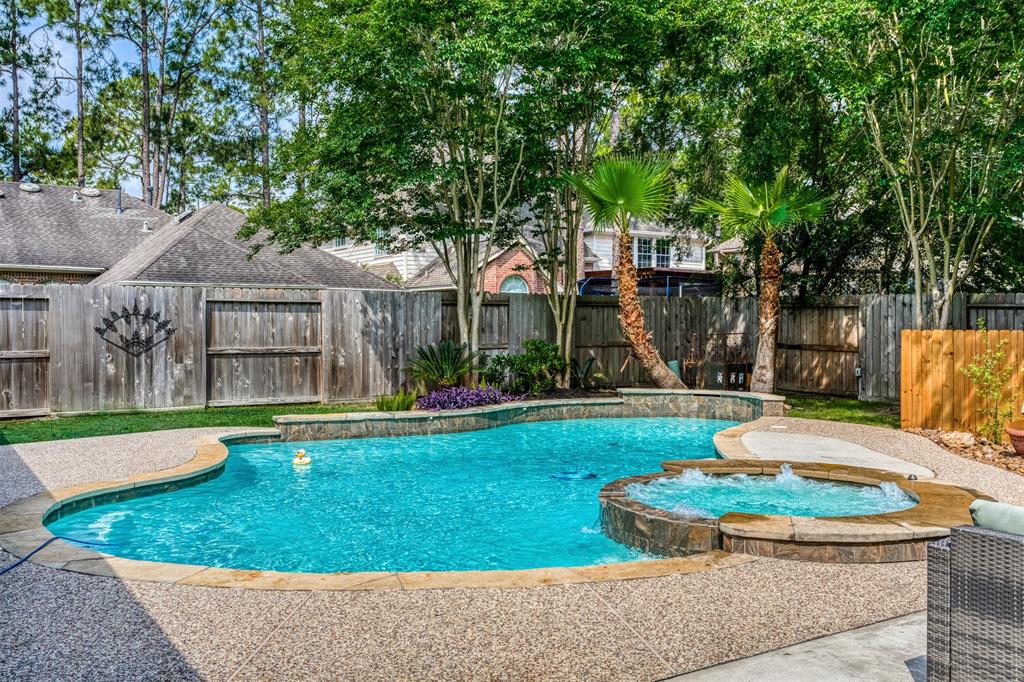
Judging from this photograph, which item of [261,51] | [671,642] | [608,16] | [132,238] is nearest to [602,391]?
[608,16]

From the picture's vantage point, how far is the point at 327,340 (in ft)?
43.4

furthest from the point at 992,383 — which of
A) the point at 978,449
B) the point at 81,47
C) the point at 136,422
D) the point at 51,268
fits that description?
the point at 81,47

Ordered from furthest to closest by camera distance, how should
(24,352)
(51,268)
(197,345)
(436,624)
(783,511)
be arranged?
(51,268)
(197,345)
(24,352)
(783,511)
(436,624)

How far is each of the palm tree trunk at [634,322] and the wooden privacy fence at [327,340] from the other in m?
1.58

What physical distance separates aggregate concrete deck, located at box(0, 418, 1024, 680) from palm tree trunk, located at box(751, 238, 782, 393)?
8.87 m

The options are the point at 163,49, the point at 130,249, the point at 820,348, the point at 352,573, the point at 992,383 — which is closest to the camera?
the point at 352,573

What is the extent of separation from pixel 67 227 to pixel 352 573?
67.8 ft

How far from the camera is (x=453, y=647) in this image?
3.37m

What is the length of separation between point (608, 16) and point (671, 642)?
10345 millimetres

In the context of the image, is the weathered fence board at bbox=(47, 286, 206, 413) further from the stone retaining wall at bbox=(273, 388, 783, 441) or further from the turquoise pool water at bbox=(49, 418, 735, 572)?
the turquoise pool water at bbox=(49, 418, 735, 572)

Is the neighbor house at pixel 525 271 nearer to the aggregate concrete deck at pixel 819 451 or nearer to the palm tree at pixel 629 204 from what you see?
the palm tree at pixel 629 204

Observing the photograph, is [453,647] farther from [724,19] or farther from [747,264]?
[747,264]

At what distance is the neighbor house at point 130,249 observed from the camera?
56.3 feet

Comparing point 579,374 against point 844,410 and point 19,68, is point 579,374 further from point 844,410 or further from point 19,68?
point 19,68
